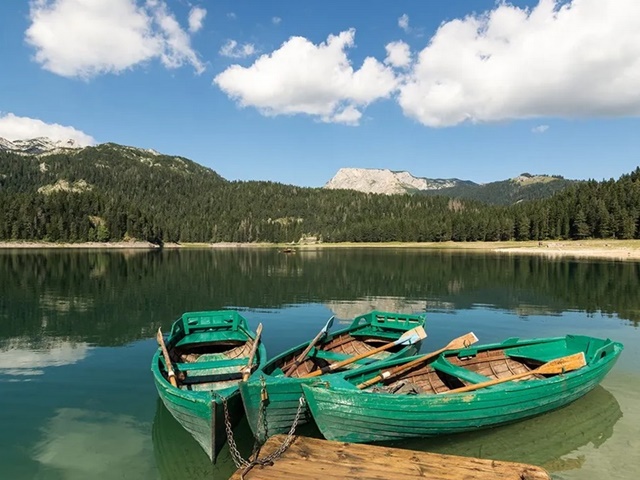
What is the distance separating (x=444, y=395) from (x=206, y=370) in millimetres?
9405

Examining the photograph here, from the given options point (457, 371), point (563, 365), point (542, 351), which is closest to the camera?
point (457, 371)

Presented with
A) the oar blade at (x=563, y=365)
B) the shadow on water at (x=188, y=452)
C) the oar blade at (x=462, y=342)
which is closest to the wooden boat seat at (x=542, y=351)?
the oar blade at (x=563, y=365)

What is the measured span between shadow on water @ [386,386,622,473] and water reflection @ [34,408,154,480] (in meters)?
7.50

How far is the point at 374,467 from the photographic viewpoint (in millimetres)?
9938

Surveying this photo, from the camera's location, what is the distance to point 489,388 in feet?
44.1

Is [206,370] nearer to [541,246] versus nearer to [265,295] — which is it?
[265,295]

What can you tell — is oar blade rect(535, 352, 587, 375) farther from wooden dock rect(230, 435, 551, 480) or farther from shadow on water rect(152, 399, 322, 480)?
shadow on water rect(152, 399, 322, 480)

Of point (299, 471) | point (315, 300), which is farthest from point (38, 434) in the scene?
point (315, 300)

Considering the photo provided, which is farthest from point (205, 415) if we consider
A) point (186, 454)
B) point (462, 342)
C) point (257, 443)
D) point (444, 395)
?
point (462, 342)

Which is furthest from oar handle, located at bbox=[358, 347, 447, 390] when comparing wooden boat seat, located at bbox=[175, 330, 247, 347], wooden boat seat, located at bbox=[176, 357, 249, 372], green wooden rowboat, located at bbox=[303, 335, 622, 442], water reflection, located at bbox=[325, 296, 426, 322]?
water reflection, located at bbox=[325, 296, 426, 322]

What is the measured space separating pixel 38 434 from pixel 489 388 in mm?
14541

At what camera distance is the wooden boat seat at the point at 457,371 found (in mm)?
14719

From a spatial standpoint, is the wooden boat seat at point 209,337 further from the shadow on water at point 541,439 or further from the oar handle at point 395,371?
the shadow on water at point 541,439

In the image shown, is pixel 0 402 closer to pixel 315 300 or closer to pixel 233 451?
pixel 233 451
